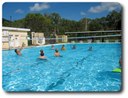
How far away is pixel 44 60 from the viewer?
6746 mm

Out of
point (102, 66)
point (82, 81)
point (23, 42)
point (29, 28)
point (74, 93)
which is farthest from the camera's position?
point (23, 42)

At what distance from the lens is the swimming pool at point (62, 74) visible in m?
5.23

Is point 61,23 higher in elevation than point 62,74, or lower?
higher

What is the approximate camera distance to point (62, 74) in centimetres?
571

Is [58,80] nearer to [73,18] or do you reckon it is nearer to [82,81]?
[82,81]

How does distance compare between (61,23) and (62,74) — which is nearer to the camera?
(62,74)

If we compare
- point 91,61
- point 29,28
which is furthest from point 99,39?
point 29,28

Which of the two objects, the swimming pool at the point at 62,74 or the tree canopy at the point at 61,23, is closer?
the swimming pool at the point at 62,74

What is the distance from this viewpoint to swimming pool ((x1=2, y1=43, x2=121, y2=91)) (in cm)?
523

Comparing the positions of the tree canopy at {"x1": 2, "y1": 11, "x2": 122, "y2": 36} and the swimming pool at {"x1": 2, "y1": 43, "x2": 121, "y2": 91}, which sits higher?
the tree canopy at {"x1": 2, "y1": 11, "x2": 122, "y2": 36}

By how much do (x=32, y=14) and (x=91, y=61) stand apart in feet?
6.30

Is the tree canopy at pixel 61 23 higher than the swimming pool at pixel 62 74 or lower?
higher

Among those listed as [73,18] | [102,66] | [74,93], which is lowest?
[74,93]

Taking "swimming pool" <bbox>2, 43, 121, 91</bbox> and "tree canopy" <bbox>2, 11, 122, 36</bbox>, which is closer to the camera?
"swimming pool" <bbox>2, 43, 121, 91</bbox>
